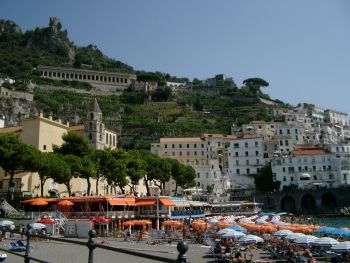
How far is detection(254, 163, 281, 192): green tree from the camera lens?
84194 mm

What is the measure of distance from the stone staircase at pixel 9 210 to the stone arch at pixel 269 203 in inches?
2155

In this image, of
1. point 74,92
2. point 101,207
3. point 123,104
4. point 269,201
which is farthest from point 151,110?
point 101,207

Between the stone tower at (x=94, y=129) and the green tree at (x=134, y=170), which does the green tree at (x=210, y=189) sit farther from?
the green tree at (x=134, y=170)

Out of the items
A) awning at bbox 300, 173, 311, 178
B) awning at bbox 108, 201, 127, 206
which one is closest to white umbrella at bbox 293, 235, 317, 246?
awning at bbox 108, 201, 127, 206

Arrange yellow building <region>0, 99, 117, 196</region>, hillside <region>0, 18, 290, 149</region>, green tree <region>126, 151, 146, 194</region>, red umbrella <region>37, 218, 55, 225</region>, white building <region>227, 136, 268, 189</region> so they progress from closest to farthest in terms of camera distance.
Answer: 1. red umbrella <region>37, 218, 55, 225</region>
2. yellow building <region>0, 99, 117, 196</region>
3. green tree <region>126, 151, 146, 194</region>
4. white building <region>227, 136, 268, 189</region>
5. hillside <region>0, 18, 290, 149</region>

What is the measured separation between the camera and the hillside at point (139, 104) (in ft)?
358

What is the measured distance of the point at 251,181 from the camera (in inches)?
3521

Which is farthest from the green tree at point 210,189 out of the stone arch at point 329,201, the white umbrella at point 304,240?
the white umbrella at point 304,240

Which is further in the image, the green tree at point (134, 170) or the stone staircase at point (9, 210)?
the green tree at point (134, 170)

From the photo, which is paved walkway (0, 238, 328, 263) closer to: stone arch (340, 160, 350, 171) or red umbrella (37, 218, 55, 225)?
red umbrella (37, 218, 55, 225)

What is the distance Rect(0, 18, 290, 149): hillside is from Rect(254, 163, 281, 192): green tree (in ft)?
92.2

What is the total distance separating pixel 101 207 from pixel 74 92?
9635cm

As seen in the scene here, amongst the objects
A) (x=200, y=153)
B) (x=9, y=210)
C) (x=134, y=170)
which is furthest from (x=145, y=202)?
(x=200, y=153)

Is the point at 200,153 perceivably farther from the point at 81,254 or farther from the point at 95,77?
the point at 95,77
